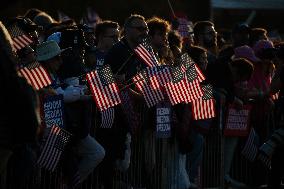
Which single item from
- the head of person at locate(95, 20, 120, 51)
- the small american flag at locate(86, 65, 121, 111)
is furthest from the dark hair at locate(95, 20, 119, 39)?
the small american flag at locate(86, 65, 121, 111)

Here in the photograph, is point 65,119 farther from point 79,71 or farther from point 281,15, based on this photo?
point 281,15

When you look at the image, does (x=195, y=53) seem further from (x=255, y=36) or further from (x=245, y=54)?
(x=255, y=36)

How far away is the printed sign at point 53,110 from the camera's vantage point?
28.8 ft

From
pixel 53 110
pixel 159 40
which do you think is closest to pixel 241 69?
pixel 159 40

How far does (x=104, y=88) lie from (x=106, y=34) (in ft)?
5.59

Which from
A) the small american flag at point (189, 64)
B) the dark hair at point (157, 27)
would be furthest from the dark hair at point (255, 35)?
the small american flag at point (189, 64)

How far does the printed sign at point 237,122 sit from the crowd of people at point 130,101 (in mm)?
85

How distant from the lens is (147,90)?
9.91 m

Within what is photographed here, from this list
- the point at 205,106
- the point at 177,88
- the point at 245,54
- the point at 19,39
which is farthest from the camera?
the point at 245,54

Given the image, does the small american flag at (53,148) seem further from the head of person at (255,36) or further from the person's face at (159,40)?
the head of person at (255,36)

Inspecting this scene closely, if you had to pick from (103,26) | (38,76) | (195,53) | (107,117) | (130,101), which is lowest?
(107,117)

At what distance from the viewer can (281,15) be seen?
3272 cm

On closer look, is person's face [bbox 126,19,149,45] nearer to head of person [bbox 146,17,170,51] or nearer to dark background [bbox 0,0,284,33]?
head of person [bbox 146,17,170,51]

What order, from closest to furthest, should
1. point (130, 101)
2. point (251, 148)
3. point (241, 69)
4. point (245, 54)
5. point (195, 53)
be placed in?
point (130, 101) < point (195, 53) < point (241, 69) < point (251, 148) < point (245, 54)
